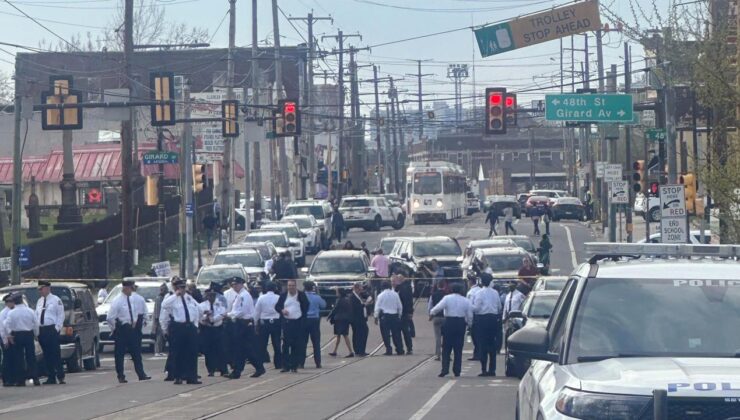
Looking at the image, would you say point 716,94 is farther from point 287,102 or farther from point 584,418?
point 287,102

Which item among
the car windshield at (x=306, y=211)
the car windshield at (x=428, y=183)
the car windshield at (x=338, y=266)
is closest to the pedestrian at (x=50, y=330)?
the car windshield at (x=338, y=266)

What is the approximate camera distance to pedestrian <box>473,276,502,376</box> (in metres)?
22.0

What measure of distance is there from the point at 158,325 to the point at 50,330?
5.60m

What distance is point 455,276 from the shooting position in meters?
38.1

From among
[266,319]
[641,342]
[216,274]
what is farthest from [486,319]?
[641,342]

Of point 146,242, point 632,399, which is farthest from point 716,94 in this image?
point 146,242

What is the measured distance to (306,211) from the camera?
58.9 meters

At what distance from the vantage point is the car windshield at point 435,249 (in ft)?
132

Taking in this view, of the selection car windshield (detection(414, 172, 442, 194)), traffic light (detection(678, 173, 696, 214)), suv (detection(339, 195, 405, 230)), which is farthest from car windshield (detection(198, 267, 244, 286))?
car windshield (detection(414, 172, 442, 194))

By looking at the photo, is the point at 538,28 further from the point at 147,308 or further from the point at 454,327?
the point at 454,327

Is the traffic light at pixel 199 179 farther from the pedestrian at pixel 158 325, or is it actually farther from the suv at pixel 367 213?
the suv at pixel 367 213

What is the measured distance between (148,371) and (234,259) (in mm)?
16183

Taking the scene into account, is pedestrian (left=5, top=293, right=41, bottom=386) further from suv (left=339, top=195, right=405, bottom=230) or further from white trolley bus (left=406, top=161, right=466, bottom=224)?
white trolley bus (left=406, top=161, right=466, bottom=224)

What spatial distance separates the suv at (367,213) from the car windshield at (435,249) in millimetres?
26026
